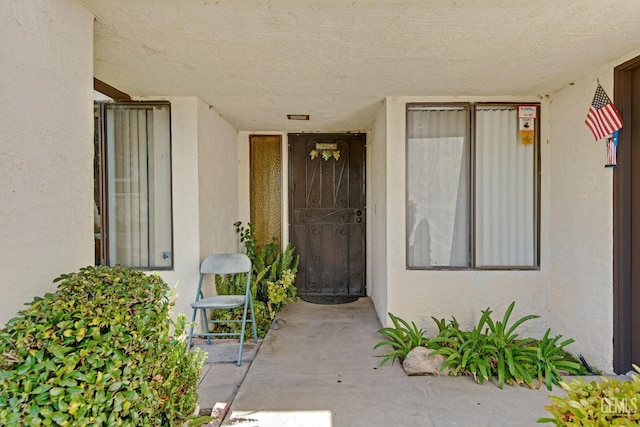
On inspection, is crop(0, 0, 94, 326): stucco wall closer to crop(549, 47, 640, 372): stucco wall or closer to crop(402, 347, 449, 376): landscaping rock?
crop(402, 347, 449, 376): landscaping rock

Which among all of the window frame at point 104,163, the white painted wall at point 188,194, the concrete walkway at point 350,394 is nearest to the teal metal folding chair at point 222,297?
the white painted wall at point 188,194

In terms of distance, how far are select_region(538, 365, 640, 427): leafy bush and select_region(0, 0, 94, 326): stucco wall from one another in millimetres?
2146

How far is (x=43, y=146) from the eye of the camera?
164cm

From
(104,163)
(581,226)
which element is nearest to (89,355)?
(104,163)

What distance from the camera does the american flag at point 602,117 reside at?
106 inches

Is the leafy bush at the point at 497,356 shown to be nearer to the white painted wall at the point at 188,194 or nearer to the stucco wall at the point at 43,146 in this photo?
the white painted wall at the point at 188,194

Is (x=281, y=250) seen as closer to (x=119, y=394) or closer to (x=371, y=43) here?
(x=371, y=43)

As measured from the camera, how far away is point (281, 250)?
17.6 feet

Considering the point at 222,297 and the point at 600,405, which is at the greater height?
the point at 600,405

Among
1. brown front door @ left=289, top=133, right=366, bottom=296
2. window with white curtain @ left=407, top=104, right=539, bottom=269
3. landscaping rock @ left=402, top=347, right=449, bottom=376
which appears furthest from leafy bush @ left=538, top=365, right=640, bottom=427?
brown front door @ left=289, top=133, right=366, bottom=296

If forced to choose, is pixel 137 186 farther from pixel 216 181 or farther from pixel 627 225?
pixel 627 225

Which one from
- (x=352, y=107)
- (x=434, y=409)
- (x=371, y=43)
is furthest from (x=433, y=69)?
(x=434, y=409)

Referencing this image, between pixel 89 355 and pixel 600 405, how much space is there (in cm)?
176

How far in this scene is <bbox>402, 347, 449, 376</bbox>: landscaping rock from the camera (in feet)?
9.38
